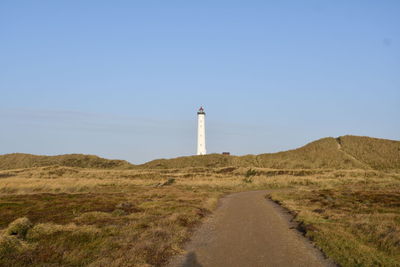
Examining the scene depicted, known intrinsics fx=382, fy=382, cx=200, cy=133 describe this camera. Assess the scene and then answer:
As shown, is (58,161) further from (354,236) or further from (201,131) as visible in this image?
(354,236)

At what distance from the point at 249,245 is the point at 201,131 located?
→ 95656 millimetres

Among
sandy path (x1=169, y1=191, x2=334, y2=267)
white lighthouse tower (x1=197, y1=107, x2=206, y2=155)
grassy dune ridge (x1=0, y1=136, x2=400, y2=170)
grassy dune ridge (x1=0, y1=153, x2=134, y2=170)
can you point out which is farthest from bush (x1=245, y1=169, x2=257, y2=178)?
sandy path (x1=169, y1=191, x2=334, y2=267)

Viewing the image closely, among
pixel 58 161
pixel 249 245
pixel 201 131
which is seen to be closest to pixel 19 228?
pixel 249 245

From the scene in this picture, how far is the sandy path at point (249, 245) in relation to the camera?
11.1 metres

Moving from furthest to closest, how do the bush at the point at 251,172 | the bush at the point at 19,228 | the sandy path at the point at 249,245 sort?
1. the bush at the point at 251,172
2. the bush at the point at 19,228
3. the sandy path at the point at 249,245

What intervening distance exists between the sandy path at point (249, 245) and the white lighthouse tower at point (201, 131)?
88695 millimetres

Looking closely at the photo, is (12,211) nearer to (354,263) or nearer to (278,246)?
(278,246)

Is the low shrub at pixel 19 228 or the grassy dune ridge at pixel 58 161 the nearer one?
the low shrub at pixel 19 228

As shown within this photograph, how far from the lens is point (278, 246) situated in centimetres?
1338

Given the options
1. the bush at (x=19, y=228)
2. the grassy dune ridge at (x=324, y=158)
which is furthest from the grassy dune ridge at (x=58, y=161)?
the bush at (x=19, y=228)

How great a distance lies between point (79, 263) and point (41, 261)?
108cm

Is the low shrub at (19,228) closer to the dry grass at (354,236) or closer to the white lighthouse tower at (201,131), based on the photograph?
the dry grass at (354,236)

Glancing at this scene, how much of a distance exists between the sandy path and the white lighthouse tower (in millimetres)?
88695

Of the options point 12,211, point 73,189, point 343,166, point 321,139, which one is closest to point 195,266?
point 12,211
